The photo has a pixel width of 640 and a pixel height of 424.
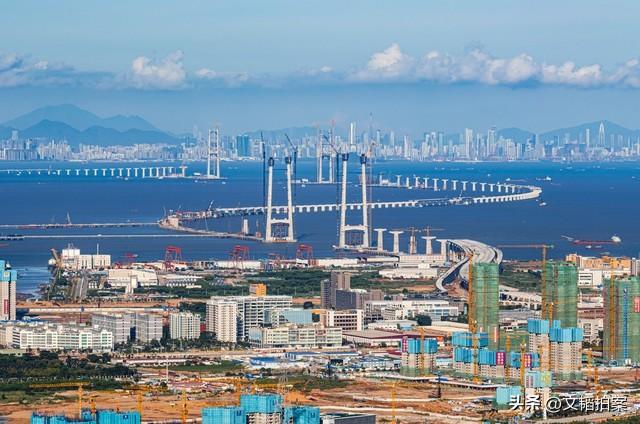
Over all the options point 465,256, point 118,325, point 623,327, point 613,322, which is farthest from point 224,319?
point 465,256

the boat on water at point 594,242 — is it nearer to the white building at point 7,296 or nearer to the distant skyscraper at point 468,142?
the white building at point 7,296

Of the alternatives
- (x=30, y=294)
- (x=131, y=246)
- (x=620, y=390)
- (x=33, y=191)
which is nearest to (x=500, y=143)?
(x=33, y=191)

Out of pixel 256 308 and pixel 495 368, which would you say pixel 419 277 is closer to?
pixel 256 308

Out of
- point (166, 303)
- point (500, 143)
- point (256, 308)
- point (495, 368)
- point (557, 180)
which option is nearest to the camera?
point (495, 368)

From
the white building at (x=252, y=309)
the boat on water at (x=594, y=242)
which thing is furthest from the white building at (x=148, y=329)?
the boat on water at (x=594, y=242)

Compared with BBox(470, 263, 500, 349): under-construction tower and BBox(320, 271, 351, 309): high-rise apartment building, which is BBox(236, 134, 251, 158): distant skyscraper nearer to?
BBox(320, 271, 351, 309): high-rise apartment building
